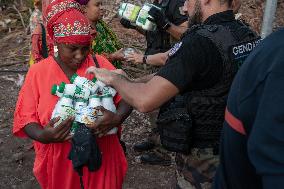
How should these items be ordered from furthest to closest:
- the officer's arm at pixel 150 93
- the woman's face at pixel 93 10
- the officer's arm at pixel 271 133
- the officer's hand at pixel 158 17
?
the officer's hand at pixel 158 17 < the woman's face at pixel 93 10 < the officer's arm at pixel 150 93 < the officer's arm at pixel 271 133

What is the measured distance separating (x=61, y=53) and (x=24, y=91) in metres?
0.35

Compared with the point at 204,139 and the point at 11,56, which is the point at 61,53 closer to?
the point at 204,139

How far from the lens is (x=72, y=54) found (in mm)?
2600

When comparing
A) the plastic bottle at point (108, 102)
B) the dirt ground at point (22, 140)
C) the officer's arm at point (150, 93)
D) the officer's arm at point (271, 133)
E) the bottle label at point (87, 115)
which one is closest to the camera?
the officer's arm at point (271, 133)

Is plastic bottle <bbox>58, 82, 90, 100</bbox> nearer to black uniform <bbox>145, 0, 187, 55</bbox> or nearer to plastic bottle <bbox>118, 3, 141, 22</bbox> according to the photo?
plastic bottle <bbox>118, 3, 141, 22</bbox>

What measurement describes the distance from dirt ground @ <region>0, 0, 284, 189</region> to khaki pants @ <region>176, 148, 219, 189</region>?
171 centimetres

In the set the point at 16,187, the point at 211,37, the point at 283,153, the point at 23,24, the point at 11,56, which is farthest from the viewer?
the point at 23,24

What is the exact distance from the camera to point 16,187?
4.29 metres

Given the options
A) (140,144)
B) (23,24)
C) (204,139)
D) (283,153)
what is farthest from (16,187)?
(23,24)

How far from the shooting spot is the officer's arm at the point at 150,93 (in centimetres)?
219

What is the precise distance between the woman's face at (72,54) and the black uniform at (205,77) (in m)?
0.64

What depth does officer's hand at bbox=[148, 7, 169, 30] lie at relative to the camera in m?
4.00

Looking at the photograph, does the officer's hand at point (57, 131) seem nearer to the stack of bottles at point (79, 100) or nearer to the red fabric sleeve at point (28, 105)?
the stack of bottles at point (79, 100)

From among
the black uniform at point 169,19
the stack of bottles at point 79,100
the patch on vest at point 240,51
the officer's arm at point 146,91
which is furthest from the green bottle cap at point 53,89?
the black uniform at point 169,19
